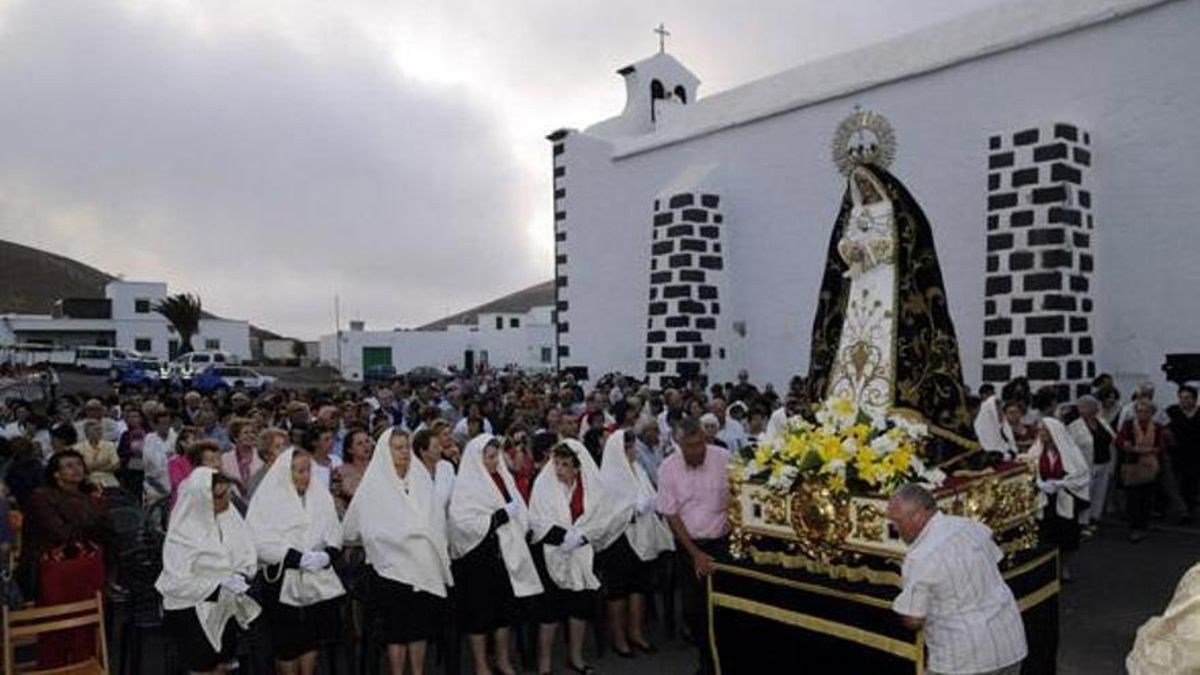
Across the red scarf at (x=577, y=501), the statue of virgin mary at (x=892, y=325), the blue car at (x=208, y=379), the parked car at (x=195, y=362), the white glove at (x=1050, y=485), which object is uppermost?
the statue of virgin mary at (x=892, y=325)

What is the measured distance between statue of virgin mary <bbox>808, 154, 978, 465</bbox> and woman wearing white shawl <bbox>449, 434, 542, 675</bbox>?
2.11 metres

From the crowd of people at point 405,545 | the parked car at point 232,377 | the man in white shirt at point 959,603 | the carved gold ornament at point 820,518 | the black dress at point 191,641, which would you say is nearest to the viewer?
the man in white shirt at point 959,603

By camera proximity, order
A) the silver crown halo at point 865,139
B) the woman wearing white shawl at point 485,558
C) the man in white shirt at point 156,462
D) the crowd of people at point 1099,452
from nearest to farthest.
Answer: the woman wearing white shawl at point 485,558
the crowd of people at point 1099,452
the man in white shirt at point 156,462
the silver crown halo at point 865,139

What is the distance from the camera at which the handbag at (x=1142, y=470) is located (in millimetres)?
9594

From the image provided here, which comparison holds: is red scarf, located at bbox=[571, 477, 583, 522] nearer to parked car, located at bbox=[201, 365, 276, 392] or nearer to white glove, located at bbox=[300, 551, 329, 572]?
white glove, located at bbox=[300, 551, 329, 572]

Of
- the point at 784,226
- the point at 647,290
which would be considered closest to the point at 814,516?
the point at 784,226

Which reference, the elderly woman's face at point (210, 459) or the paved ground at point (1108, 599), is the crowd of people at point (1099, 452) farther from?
the elderly woman's face at point (210, 459)

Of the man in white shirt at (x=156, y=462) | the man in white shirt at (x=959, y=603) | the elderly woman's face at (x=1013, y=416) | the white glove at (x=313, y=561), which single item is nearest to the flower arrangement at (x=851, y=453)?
the man in white shirt at (x=959, y=603)

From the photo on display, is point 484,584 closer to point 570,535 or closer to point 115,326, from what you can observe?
point 570,535

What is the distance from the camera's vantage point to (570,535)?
19.8ft

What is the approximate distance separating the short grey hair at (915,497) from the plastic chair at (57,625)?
424cm

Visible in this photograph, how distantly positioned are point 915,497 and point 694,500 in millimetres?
2282

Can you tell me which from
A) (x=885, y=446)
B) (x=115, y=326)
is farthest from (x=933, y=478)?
(x=115, y=326)

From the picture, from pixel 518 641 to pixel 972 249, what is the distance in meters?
10.3
